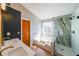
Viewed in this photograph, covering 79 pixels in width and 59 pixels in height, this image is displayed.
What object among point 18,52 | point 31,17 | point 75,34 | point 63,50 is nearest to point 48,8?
point 31,17

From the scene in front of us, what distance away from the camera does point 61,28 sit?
1892 mm

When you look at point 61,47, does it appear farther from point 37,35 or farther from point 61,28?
point 37,35

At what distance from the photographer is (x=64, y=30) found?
1.87m

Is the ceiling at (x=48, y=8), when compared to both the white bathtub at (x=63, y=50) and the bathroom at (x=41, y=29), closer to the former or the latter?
the bathroom at (x=41, y=29)

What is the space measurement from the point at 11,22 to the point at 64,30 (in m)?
0.86

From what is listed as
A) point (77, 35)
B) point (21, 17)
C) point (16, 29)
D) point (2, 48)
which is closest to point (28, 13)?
point (21, 17)

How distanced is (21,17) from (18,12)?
93 millimetres

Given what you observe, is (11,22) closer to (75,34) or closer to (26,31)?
(26,31)

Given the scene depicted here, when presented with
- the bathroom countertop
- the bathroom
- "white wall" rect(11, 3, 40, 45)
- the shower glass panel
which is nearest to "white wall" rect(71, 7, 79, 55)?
the bathroom

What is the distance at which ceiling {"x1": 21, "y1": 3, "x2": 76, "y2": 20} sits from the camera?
1844 mm

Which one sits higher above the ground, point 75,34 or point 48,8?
point 48,8

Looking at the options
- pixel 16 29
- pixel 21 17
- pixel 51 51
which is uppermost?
pixel 21 17

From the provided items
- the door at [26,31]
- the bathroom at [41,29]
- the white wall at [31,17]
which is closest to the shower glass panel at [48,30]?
the bathroom at [41,29]

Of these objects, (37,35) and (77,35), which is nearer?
(77,35)
